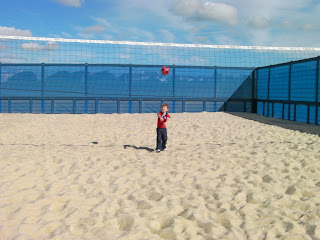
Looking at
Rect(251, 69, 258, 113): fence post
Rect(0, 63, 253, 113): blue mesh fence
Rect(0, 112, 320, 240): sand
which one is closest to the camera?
Rect(0, 112, 320, 240): sand

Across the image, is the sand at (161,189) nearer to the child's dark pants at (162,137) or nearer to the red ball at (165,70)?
the child's dark pants at (162,137)

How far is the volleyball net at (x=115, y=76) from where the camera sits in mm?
13758

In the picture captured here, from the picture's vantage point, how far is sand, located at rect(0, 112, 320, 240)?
2918 mm

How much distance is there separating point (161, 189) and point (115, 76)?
10692 millimetres

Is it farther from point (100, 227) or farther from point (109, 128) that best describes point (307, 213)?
point (109, 128)

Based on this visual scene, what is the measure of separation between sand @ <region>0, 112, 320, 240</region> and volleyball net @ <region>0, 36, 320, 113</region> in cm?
669

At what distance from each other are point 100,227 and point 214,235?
104cm

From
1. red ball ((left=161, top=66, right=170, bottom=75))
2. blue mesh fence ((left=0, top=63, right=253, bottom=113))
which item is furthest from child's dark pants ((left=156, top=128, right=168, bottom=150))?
red ball ((left=161, top=66, right=170, bottom=75))

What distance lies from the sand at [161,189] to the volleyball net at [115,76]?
21.9ft

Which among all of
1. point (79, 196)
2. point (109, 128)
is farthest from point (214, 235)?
point (109, 128)

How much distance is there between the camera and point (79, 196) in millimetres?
3744

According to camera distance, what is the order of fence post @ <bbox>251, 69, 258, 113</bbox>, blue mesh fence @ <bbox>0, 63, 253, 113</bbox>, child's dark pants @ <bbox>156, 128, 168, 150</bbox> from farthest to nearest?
fence post @ <bbox>251, 69, 258, 113</bbox> < blue mesh fence @ <bbox>0, 63, 253, 113</bbox> < child's dark pants @ <bbox>156, 128, 168, 150</bbox>

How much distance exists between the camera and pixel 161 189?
3.98m

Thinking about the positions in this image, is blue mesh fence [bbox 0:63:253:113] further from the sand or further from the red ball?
the sand
